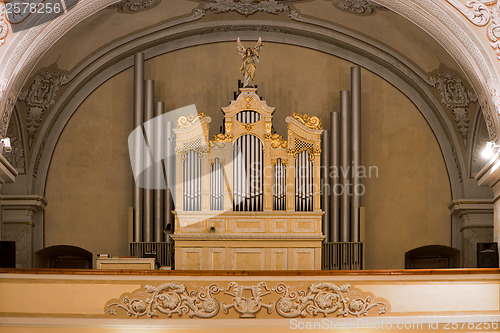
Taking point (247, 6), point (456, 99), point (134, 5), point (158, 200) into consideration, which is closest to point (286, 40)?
point (247, 6)

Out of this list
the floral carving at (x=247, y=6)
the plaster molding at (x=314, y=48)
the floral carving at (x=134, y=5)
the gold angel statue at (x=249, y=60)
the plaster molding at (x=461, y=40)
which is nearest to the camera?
the plaster molding at (x=461, y=40)

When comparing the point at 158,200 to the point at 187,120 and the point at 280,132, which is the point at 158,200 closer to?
the point at 187,120

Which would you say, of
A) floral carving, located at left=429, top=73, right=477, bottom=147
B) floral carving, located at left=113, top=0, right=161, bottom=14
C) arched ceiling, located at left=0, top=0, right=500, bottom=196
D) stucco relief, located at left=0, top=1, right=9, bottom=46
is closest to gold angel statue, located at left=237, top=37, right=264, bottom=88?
arched ceiling, located at left=0, top=0, right=500, bottom=196

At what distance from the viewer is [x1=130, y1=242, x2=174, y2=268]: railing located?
15797mm

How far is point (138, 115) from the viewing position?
1634 cm

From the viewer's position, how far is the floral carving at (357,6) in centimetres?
1562

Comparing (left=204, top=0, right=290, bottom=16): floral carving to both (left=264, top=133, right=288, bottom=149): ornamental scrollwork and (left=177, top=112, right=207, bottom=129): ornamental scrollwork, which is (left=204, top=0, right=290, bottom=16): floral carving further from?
(left=264, top=133, right=288, bottom=149): ornamental scrollwork

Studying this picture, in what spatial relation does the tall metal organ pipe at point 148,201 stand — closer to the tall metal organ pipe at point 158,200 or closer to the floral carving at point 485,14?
the tall metal organ pipe at point 158,200

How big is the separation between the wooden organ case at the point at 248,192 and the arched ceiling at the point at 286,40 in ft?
5.69

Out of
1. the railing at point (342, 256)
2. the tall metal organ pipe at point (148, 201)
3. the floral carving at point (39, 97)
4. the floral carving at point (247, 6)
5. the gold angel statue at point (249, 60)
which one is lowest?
the railing at point (342, 256)

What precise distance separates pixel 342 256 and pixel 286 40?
3.60m

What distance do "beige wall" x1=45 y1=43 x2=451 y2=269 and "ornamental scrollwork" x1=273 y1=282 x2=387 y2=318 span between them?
3.01 m

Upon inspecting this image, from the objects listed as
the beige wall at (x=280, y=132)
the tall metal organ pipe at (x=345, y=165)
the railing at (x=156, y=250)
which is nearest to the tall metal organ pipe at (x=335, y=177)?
the tall metal organ pipe at (x=345, y=165)

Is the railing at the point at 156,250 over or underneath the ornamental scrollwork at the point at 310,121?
underneath
